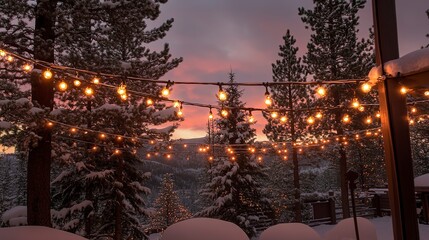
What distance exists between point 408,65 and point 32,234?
6.05m

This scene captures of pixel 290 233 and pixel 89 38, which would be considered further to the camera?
pixel 89 38

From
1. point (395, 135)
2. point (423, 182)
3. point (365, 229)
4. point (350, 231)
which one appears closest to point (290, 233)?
point (350, 231)

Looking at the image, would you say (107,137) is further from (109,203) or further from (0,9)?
(0,9)

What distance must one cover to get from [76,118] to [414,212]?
32.7ft

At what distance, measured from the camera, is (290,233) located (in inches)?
365

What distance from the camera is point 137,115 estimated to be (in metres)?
11.9

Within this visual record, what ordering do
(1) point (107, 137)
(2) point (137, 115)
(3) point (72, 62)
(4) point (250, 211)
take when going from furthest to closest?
(4) point (250, 211) < (1) point (107, 137) < (2) point (137, 115) < (3) point (72, 62)

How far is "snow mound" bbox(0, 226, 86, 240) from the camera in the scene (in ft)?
17.8

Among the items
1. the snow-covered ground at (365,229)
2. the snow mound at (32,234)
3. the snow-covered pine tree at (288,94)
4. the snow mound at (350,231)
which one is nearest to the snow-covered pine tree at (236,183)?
the snow-covered pine tree at (288,94)

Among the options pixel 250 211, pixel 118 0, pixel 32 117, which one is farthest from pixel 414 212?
pixel 250 211

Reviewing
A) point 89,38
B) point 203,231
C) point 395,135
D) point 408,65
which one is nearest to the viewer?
point 408,65

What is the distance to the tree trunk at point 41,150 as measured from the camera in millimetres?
8727

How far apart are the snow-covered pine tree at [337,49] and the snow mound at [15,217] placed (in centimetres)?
1503

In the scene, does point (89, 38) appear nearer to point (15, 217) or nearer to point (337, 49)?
point (15, 217)
